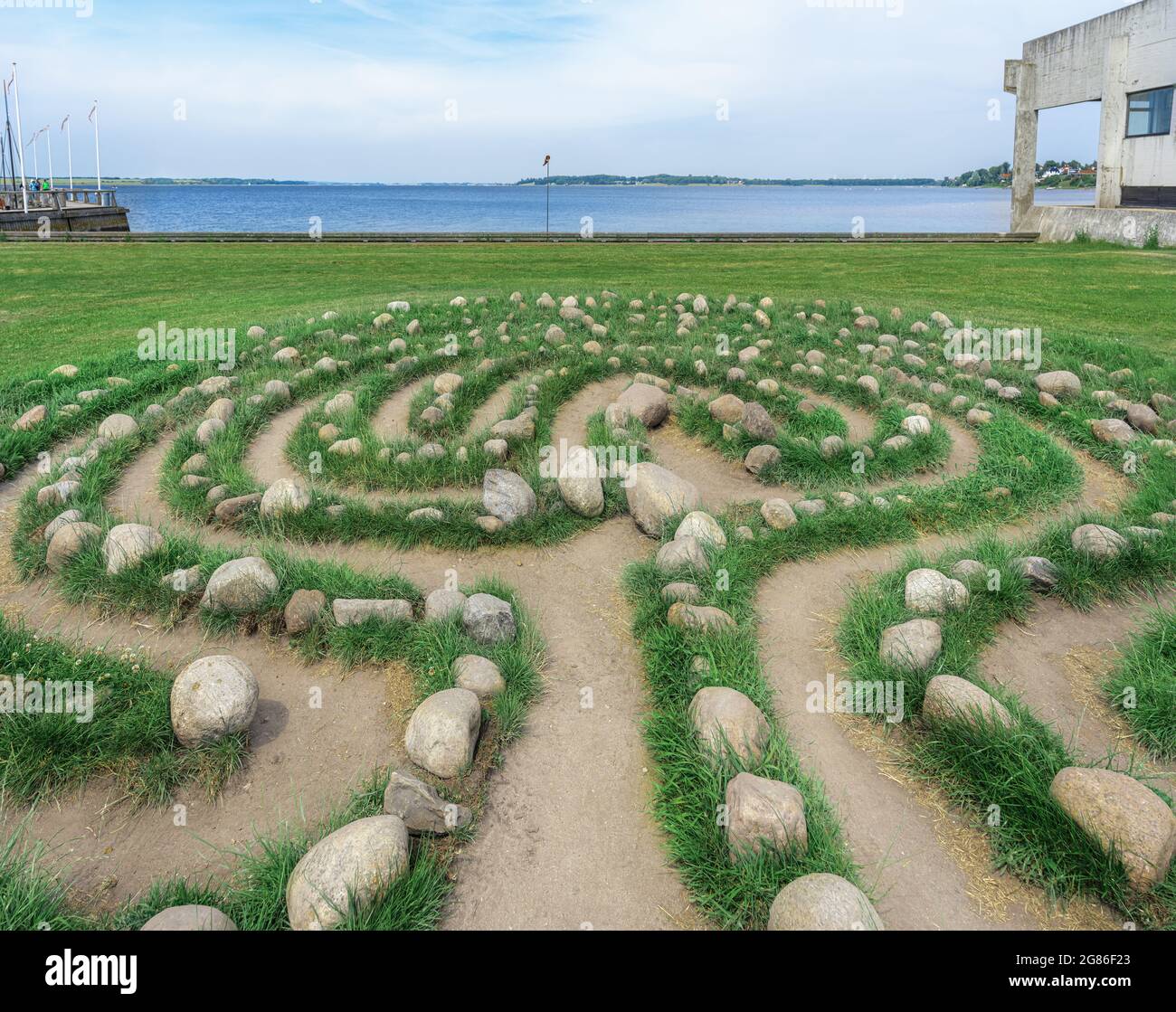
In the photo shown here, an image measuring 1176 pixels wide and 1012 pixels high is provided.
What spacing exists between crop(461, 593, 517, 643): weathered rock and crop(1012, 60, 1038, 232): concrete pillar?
36.2 m

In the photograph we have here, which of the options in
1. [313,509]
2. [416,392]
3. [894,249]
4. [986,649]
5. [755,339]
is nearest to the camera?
[986,649]

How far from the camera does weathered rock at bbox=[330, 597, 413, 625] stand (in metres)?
5.50

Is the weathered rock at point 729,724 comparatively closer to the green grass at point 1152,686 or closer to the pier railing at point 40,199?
the green grass at point 1152,686

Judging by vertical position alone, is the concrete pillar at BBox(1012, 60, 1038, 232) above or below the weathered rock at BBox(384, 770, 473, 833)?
above

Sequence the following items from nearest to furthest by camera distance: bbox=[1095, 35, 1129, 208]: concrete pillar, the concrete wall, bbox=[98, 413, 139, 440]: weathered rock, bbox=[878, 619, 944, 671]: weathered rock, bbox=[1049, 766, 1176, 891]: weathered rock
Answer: bbox=[1049, 766, 1176, 891]: weathered rock → bbox=[878, 619, 944, 671]: weathered rock → bbox=[98, 413, 139, 440]: weathered rock → the concrete wall → bbox=[1095, 35, 1129, 208]: concrete pillar

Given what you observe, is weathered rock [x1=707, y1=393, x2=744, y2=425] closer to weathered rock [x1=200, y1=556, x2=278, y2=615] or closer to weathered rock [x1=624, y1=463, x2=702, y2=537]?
weathered rock [x1=624, y1=463, x2=702, y2=537]

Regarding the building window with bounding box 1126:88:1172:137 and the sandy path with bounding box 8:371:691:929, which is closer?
the sandy path with bounding box 8:371:691:929

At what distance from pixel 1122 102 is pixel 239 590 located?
34742 mm

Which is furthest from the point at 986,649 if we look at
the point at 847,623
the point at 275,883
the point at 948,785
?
the point at 275,883

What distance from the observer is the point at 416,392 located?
1008 centimetres

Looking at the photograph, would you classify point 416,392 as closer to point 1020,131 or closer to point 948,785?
point 948,785

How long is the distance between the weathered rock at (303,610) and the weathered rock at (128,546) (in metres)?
1.33

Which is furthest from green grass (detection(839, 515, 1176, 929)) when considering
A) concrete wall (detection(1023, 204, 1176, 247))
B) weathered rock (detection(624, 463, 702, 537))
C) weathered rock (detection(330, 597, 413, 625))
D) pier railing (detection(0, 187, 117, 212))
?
pier railing (detection(0, 187, 117, 212))

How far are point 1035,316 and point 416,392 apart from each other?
38.5ft
